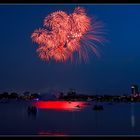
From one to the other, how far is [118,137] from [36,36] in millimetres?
1804

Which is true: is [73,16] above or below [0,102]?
above

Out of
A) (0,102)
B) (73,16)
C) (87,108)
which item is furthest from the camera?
(87,108)

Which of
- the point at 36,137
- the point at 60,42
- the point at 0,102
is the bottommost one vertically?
the point at 36,137

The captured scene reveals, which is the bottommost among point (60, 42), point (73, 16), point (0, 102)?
point (0, 102)

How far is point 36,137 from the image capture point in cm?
477

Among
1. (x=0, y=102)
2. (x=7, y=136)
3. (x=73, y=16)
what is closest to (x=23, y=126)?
(x=0, y=102)

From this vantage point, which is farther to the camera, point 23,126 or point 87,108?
point 87,108

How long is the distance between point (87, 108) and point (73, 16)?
3.20 m

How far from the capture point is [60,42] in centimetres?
530

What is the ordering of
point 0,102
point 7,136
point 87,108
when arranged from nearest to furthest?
point 7,136, point 0,102, point 87,108

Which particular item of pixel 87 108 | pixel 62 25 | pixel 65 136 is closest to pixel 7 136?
pixel 65 136

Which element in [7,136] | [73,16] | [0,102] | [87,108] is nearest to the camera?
[7,136]
